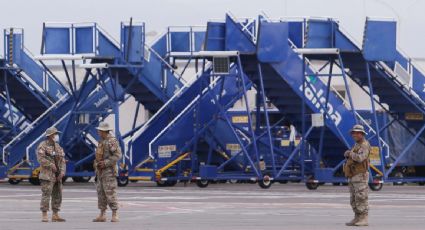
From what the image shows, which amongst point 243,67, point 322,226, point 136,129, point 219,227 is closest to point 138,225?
point 219,227

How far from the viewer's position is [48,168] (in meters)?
24.8

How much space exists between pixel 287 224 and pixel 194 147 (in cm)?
1991

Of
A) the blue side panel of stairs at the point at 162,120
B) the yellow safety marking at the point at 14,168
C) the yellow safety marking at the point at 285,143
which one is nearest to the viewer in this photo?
the blue side panel of stairs at the point at 162,120

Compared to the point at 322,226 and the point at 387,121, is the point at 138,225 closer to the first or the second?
the point at 322,226

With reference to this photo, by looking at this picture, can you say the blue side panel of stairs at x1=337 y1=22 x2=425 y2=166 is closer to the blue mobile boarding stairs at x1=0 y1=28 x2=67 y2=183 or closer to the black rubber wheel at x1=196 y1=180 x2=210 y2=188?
the black rubber wheel at x1=196 y1=180 x2=210 y2=188

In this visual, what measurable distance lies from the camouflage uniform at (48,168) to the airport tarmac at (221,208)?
44cm

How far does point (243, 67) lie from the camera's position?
42750 millimetres

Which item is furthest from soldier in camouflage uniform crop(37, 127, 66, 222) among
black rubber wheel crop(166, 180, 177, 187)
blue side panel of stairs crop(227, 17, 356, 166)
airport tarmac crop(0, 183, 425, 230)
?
black rubber wheel crop(166, 180, 177, 187)

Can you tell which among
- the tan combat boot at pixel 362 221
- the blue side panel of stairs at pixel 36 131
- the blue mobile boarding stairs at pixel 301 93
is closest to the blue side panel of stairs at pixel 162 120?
the blue mobile boarding stairs at pixel 301 93

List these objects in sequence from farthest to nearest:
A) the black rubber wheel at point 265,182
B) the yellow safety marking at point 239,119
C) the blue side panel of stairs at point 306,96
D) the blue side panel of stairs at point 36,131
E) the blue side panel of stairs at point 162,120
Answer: the blue side panel of stairs at point 36,131 < the yellow safety marking at point 239,119 < the blue side panel of stairs at point 162,120 < the blue side panel of stairs at point 306,96 < the black rubber wheel at point 265,182

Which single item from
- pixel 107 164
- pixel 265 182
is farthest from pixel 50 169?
pixel 265 182

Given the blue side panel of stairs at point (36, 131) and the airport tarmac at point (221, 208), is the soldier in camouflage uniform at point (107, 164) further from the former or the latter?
the blue side panel of stairs at point (36, 131)

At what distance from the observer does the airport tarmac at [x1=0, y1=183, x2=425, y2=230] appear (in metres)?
23.9

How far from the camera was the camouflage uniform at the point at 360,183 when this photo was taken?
927 inches
